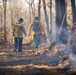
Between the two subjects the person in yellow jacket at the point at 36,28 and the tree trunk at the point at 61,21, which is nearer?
the tree trunk at the point at 61,21

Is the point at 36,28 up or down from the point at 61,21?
down

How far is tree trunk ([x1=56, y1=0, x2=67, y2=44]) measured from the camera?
14.5 meters

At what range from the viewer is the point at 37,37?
51.6ft

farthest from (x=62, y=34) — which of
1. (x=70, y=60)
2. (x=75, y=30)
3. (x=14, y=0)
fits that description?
(x=14, y=0)

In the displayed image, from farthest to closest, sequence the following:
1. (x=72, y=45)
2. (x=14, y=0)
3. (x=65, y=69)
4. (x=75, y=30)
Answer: (x=14, y=0) < (x=75, y=30) < (x=72, y=45) < (x=65, y=69)

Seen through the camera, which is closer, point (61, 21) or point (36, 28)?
point (61, 21)

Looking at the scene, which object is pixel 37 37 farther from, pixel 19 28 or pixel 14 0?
pixel 14 0

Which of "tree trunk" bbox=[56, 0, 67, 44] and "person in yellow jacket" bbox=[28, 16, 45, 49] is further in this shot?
"person in yellow jacket" bbox=[28, 16, 45, 49]

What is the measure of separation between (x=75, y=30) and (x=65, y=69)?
127 inches

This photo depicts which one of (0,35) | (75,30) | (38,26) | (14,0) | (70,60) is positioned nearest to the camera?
(70,60)

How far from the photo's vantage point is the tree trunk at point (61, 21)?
47.4 feet

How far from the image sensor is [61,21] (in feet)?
49.2

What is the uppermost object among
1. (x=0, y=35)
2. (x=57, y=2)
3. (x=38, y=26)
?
(x=57, y=2)

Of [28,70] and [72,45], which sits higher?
[72,45]
